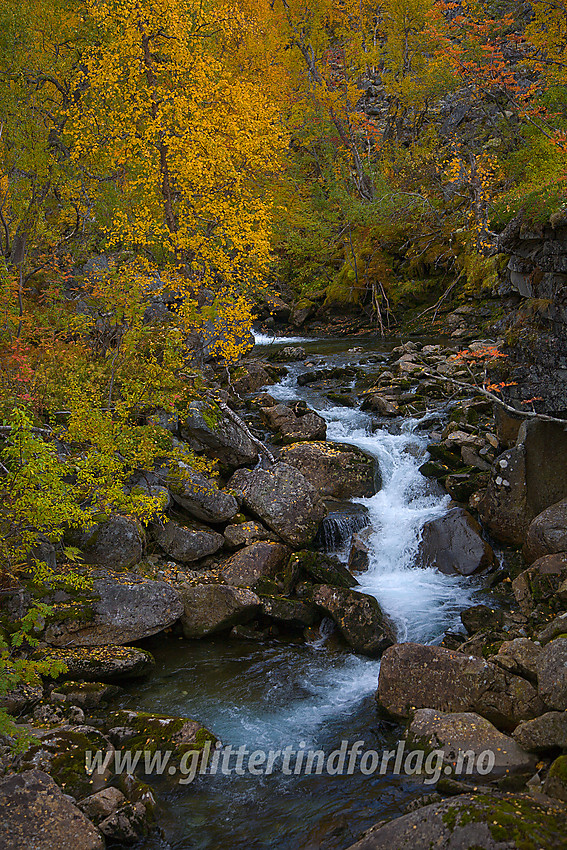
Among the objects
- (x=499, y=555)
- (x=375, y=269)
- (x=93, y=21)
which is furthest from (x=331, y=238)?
(x=499, y=555)

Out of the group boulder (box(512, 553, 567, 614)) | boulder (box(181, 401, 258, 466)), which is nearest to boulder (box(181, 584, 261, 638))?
boulder (box(181, 401, 258, 466))

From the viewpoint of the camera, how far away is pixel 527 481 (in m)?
11.4

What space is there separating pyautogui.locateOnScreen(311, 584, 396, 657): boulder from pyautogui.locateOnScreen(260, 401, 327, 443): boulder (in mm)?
6185

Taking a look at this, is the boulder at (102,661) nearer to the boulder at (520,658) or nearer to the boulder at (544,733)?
the boulder at (520,658)

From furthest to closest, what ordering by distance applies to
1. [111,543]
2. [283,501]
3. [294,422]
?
1. [294,422]
2. [283,501]
3. [111,543]

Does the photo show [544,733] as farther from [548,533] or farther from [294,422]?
[294,422]

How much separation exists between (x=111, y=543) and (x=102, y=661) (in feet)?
8.19

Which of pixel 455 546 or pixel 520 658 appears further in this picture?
pixel 455 546

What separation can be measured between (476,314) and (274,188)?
1129 cm

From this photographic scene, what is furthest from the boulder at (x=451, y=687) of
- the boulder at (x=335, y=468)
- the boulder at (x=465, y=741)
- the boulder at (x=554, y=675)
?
the boulder at (x=335, y=468)

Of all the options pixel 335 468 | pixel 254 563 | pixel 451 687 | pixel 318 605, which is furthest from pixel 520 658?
pixel 335 468

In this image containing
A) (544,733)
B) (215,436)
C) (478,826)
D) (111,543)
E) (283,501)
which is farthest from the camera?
(215,436)

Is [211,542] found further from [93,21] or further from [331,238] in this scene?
[331,238]

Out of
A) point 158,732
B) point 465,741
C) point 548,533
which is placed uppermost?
point 548,533
